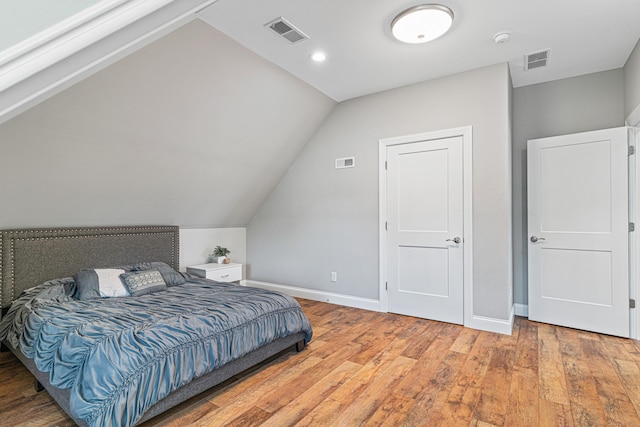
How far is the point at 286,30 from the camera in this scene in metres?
2.73

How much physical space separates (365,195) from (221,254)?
2.28 meters

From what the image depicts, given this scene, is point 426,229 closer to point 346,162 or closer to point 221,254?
point 346,162

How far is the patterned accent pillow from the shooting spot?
3111 millimetres

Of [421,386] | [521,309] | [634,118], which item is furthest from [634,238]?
[421,386]

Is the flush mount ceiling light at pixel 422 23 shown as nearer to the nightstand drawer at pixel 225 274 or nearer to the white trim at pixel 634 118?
the white trim at pixel 634 118

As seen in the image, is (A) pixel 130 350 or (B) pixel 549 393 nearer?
(A) pixel 130 350

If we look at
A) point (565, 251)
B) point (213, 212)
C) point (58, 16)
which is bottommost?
point (565, 251)

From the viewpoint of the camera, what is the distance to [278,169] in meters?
4.80

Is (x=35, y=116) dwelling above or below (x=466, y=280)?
above

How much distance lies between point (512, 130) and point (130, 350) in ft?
14.1

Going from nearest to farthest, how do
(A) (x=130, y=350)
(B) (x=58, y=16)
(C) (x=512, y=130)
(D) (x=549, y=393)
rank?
1. (B) (x=58, y=16)
2. (A) (x=130, y=350)
3. (D) (x=549, y=393)
4. (C) (x=512, y=130)

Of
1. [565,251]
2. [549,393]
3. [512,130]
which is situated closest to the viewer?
[549,393]

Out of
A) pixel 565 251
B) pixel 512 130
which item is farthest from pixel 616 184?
pixel 512 130

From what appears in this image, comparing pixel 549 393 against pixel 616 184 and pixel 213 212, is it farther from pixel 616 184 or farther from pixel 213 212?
pixel 213 212
